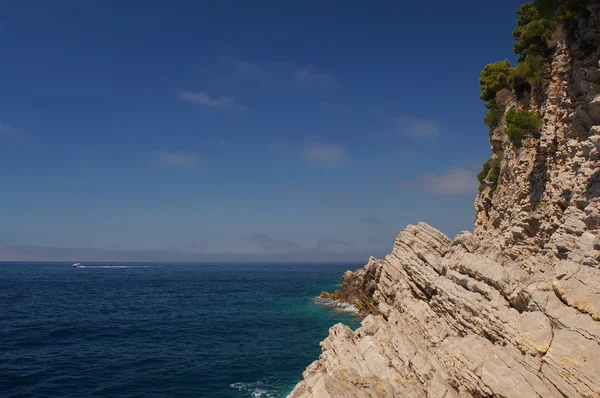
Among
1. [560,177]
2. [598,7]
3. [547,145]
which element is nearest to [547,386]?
[560,177]

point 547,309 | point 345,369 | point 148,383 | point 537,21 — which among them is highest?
point 537,21

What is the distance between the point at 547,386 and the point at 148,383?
101 feet

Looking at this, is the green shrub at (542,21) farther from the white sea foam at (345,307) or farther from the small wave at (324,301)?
the small wave at (324,301)

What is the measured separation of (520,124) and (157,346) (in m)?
44.9

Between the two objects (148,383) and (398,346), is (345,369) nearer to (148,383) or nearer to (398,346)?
(398,346)

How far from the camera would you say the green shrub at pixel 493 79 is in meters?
43.1

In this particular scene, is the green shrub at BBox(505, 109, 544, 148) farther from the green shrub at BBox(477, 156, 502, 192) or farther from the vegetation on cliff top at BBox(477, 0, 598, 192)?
the green shrub at BBox(477, 156, 502, 192)

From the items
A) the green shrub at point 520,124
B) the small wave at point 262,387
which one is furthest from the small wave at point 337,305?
the green shrub at point 520,124

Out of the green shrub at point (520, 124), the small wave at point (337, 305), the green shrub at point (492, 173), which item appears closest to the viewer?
the green shrub at point (520, 124)

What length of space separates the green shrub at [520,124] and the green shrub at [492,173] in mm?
9060

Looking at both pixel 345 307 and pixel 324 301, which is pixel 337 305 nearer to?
pixel 345 307

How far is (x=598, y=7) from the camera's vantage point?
25.5m

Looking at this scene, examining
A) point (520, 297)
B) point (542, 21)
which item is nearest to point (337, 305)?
point (542, 21)

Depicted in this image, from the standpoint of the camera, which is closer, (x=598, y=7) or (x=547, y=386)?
(x=547, y=386)
